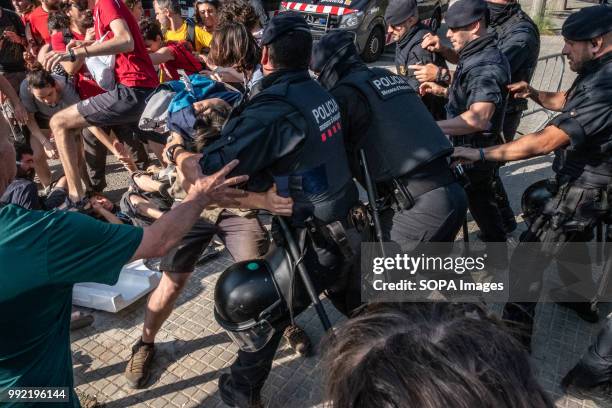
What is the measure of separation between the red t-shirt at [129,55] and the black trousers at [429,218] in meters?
2.61

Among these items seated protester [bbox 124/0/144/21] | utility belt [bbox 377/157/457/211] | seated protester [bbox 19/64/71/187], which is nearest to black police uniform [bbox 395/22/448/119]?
utility belt [bbox 377/157/457/211]

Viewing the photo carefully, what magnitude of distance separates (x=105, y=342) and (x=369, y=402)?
2560 millimetres

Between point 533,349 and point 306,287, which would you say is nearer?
point 306,287

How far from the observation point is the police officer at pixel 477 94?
2770 millimetres

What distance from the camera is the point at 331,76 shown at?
7.50ft

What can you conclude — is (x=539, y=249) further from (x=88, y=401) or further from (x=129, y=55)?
(x=129, y=55)

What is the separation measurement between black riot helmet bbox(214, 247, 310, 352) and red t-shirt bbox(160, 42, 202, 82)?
314 centimetres

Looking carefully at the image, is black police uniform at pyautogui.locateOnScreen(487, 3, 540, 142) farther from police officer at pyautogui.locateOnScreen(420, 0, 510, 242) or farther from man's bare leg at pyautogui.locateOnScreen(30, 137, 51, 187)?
man's bare leg at pyautogui.locateOnScreen(30, 137, 51, 187)

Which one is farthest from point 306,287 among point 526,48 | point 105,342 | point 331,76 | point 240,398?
point 526,48

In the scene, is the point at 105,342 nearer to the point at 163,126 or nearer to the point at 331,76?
the point at 163,126

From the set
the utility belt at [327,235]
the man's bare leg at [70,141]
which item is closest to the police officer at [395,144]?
the utility belt at [327,235]

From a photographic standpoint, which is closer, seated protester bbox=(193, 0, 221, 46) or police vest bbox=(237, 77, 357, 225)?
police vest bbox=(237, 77, 357, 225)

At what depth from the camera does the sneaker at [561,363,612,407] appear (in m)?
2.36

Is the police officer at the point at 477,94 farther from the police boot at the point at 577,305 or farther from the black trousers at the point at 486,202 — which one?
the police boot at the point at 577,305
